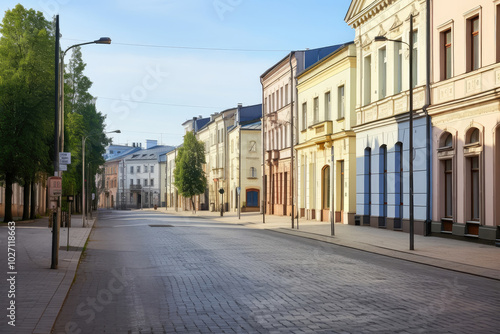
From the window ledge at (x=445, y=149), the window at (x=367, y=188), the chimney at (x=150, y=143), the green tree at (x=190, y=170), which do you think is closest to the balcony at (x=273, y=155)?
the window at (x=367, y=188)

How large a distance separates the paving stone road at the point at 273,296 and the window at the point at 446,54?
35.7 feet

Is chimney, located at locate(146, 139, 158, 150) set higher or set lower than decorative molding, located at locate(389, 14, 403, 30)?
higher

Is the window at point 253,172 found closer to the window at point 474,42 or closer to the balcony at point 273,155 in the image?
the balcony at point 273,155

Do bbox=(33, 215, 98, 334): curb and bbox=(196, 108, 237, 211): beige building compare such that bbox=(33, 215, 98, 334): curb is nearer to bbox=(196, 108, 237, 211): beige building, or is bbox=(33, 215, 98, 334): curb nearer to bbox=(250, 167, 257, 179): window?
bbox=(250, 167, 257, 179): window

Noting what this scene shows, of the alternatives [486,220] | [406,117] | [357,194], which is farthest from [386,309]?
[357,194]

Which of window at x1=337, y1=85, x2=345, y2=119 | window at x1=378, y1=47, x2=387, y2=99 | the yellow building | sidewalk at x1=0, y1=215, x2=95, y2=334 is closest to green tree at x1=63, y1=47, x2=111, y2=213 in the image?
the yellow building

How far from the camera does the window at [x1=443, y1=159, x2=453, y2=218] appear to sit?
24.7 meters

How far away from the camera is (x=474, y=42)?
2316 cm

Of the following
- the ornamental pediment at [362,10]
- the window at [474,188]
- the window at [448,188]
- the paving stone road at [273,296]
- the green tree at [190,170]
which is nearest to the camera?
the paving stone road at [273,296]

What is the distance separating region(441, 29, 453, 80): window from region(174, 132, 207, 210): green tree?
51.7m

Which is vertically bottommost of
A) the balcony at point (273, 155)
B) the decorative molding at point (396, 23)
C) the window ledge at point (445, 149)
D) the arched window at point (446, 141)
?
the window ledge at point (445, 149)

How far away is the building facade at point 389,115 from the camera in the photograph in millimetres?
26656

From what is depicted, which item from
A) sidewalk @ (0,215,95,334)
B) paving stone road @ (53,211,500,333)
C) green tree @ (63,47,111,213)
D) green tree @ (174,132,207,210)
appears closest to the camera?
sidewalk @ (0,215,95,334)

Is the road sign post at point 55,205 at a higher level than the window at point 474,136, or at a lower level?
lower
